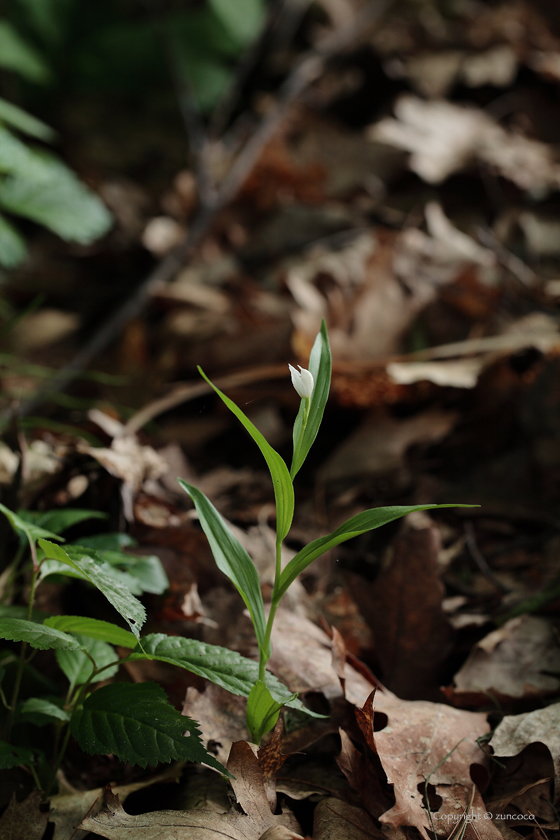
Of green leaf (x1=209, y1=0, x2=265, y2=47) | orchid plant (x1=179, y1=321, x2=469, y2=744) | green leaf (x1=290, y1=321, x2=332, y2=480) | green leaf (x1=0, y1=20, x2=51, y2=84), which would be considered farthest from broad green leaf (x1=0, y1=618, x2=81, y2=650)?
green leaf (x1=209, y1=0, x2=265, y2=47)

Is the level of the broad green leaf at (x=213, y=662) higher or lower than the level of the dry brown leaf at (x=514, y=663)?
higher

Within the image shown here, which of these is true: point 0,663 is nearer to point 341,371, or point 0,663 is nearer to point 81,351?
point 341,371

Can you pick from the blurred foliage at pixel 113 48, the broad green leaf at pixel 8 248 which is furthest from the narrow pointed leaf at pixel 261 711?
the blurred foliage at pixel 113 48

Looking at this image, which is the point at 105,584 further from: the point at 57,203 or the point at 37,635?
the point at 57,203

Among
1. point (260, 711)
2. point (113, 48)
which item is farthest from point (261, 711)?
point (113, 48)

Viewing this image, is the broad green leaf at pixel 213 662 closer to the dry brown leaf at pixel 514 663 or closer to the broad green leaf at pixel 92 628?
the broad green leaf at pixel 92 628

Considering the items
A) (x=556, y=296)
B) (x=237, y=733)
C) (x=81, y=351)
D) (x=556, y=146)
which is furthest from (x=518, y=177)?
(x=237, y=733)
